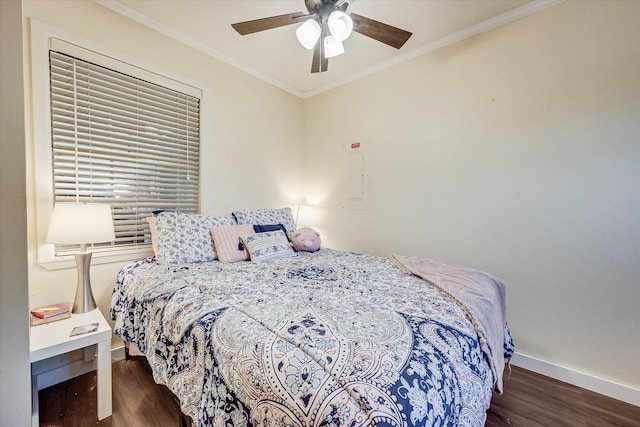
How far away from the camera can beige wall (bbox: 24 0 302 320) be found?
5.53 ft

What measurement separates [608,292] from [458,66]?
2.02 metres

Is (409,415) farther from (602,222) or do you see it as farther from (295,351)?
(602,222)

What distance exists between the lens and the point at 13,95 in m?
0.54

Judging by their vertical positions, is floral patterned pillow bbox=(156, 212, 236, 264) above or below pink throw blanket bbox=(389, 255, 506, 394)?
above

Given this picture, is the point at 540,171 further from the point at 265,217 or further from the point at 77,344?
the point at 77,344

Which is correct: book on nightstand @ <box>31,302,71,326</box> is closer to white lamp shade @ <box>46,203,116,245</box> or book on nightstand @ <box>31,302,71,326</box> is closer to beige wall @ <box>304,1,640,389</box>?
white lamp shade @ <box>46,203,116,245</box>

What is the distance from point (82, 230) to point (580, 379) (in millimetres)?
3355

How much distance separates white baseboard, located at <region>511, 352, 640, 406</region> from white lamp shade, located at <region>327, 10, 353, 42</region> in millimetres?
2671

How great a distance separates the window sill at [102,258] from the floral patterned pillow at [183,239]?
1.19ft

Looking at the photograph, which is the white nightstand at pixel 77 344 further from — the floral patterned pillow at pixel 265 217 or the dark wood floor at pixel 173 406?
the floral patterned pillow at pixel 265 217

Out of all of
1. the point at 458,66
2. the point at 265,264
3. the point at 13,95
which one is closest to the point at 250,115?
the point at 265,264

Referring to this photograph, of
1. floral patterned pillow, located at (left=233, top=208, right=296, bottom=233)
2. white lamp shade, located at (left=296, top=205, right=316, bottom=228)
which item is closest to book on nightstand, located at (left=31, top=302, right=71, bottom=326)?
floral patterned pillow, located at (left=233, top=208, right=296, bottom=233)

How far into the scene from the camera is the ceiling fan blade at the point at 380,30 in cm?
158

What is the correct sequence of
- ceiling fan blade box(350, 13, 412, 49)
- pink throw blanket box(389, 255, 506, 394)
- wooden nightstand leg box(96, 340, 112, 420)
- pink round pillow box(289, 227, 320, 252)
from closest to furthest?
pink throw blanket box(389, 255, 506, 394) → wooden nightstand leg box(96, 340, 112, 420) → ceiling fan blade box(350, 13, 412, 49) → pink round pillow box(289, 227, 320, 252)
